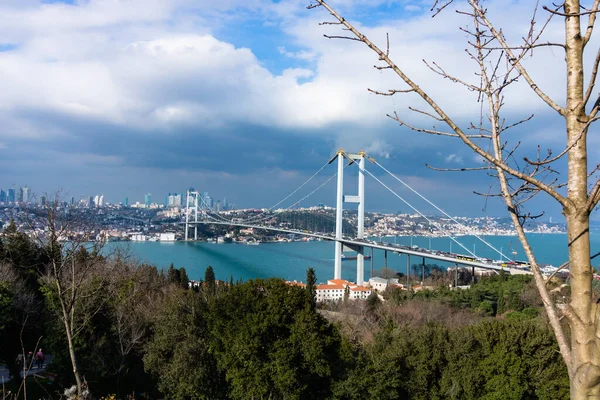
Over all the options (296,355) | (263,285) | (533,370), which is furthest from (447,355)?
(263,285)

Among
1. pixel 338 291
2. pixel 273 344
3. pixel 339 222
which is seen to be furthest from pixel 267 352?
pixel 339 222

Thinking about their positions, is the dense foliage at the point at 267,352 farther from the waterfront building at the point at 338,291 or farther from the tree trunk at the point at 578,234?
the waterfront building at the point at 338,291

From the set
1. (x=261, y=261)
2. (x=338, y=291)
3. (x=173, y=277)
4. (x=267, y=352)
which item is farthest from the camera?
(x=261, y=261)

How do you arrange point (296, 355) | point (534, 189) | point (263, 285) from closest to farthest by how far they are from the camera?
point (534, 189), point (296, 355), point (263, 285)

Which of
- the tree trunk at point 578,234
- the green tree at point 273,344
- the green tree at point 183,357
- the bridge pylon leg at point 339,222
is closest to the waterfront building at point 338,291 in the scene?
the bridge pylon leg at point 339,222

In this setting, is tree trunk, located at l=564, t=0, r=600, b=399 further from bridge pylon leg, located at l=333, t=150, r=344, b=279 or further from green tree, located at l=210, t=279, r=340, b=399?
bridge pylon leg, located at l=333, t=150, r=344, b=279

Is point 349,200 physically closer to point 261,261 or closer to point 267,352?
point 261,261

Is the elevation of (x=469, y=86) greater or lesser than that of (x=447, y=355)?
greater

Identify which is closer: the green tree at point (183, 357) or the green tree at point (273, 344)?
the green tree at point (273, 344)

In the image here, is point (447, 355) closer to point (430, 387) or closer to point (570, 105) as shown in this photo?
point (430, 387)
